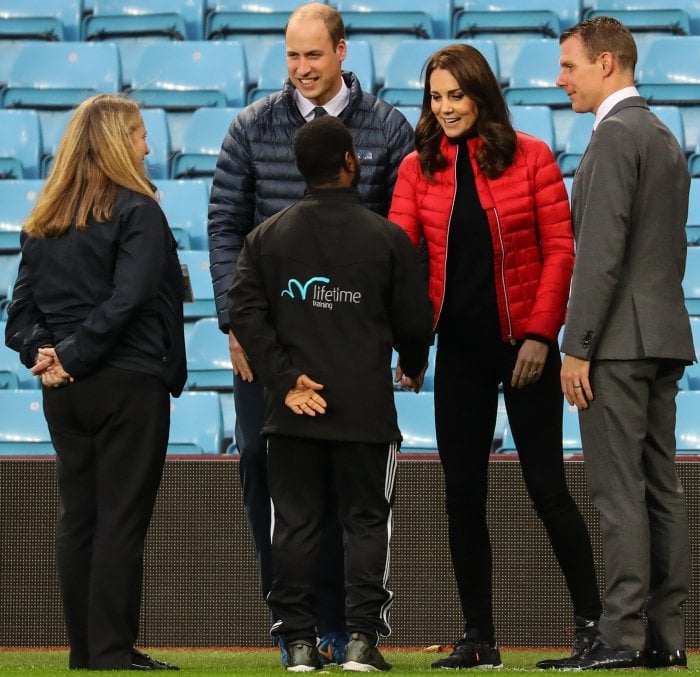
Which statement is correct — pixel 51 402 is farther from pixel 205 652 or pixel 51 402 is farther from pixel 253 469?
pixel 205 652

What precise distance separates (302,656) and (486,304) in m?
1.11

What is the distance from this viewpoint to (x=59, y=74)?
816 centimetres

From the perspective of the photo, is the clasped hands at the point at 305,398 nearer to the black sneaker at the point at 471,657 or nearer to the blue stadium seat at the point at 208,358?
the black sneaker at the point at 471,657

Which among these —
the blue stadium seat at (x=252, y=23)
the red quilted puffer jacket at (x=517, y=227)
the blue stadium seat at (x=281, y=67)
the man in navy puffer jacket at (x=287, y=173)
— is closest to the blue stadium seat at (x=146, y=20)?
the blue stadium seat at (x=252, y=23)

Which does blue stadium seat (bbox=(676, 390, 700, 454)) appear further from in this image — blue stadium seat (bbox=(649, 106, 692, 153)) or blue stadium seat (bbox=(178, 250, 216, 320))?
blue stadium seat (bbox=(178, 250, 216, 320))

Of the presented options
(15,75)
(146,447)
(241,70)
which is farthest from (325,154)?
(15,75)

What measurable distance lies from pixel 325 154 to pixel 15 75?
5.17m

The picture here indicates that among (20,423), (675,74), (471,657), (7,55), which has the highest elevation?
(7,55)

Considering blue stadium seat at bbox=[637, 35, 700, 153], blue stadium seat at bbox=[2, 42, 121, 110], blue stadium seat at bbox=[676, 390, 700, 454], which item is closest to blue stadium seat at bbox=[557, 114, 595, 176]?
blue stadium seat at bbox=[637, 35, 700, 153]

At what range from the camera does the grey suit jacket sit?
3514 mm

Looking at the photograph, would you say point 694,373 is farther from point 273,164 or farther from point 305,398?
point 305,398

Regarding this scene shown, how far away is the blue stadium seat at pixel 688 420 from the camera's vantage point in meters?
5.71

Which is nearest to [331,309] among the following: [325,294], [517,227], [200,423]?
[325,294]

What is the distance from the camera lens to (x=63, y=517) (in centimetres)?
380
